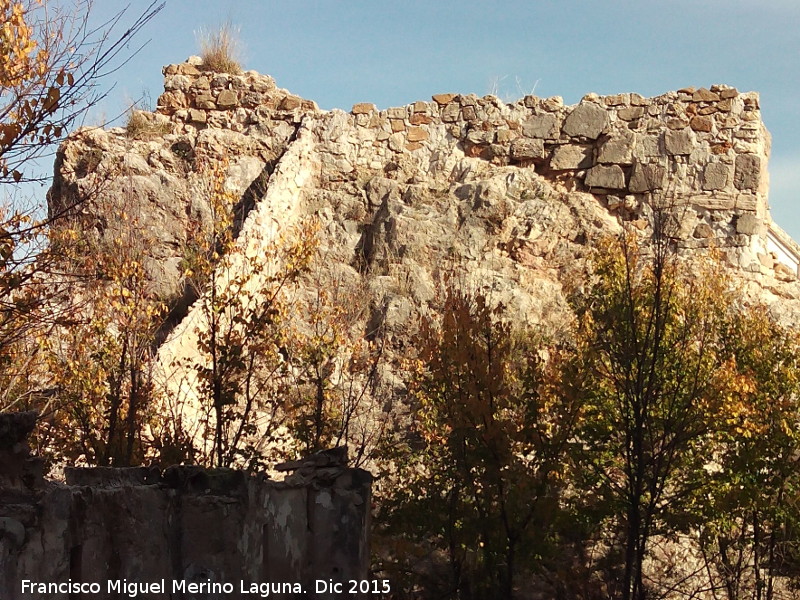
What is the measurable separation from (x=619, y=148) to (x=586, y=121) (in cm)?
73

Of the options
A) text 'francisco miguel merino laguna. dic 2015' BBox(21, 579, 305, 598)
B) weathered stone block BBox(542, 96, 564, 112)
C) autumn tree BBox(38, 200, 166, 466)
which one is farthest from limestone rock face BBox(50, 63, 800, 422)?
text 'francisco miguel merino laguna. dic 2015' BBox(21, 579, 305, 598)

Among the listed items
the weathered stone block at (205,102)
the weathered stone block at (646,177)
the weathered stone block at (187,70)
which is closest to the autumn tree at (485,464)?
the weathered stone block at (646,177)

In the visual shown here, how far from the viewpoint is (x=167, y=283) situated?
13547 mm

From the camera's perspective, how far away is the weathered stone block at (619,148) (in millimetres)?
14854

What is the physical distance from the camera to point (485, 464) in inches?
328

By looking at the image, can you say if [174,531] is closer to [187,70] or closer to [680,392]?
[680,392]

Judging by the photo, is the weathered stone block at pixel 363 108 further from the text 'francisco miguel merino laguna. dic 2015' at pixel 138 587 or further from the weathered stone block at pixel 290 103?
the text 'francisco miguel merino laguna. dic 2015' at pixel 138 587

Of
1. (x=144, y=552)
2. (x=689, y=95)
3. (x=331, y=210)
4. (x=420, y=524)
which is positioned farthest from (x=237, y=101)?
(x=144, y=552)

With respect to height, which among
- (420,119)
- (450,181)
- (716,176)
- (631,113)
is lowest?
(716,176)

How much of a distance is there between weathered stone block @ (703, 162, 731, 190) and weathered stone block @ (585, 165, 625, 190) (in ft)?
4.26

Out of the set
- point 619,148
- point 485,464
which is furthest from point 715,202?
point 485,464

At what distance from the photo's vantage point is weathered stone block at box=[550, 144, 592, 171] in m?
15.1

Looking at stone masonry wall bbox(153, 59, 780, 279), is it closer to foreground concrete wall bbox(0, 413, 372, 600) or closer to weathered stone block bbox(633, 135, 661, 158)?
weathered stone block bbox(633, 135, 661, 158)

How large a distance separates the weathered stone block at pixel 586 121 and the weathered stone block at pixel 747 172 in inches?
87.3
